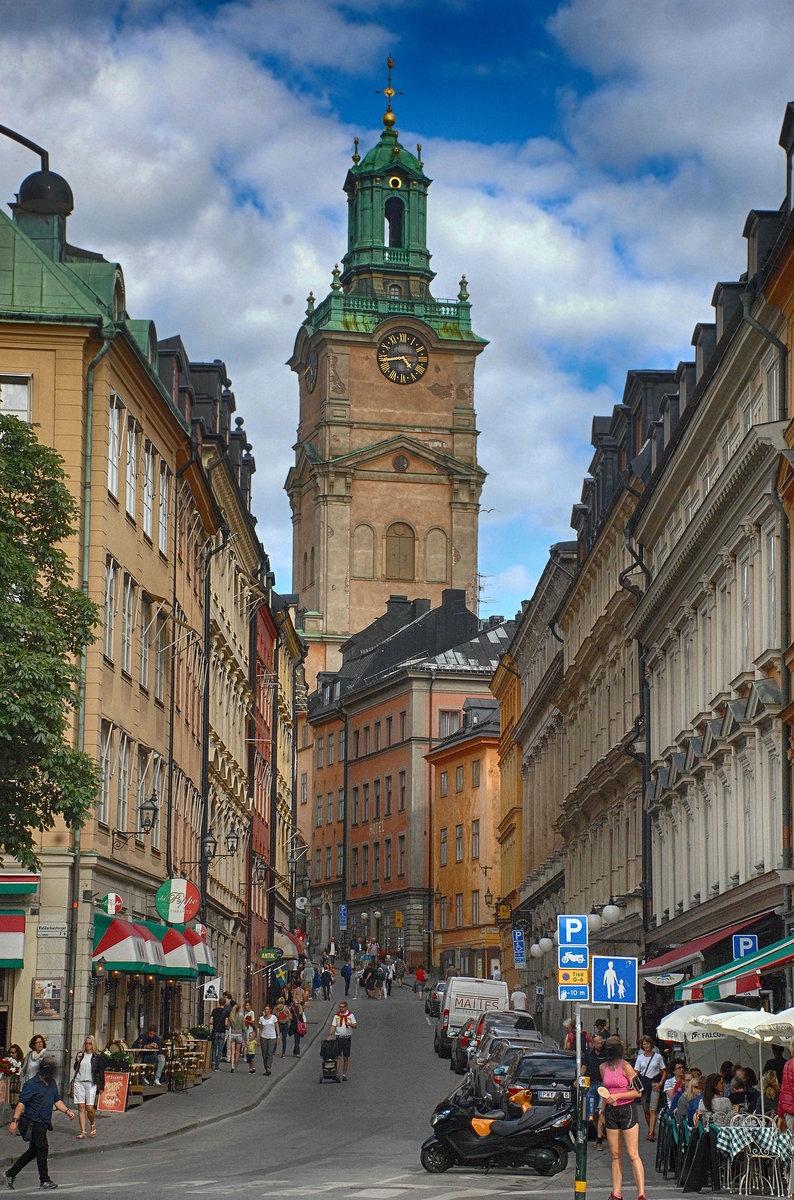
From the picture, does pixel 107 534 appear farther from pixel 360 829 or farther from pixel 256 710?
pixel 360 829

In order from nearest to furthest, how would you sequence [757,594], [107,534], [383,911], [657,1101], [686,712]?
[657,1101], [757,594], [107,534], [686,712], [383,911]

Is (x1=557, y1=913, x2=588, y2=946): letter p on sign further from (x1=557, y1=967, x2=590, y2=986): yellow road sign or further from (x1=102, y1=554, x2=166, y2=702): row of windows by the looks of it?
(x1=102, y1=554, x2=166, y2=702): row of windows

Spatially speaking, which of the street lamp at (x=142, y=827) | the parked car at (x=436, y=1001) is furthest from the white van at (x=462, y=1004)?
the street lamp at (x=142, y=827)

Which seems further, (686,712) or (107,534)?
(686,712)

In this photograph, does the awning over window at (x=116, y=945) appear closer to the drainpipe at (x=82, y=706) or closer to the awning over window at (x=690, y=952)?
the drainpipe at (x=82, y=706)

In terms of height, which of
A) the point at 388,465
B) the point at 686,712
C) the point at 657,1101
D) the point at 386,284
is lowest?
the point at 657,1101

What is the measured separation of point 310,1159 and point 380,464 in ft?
371

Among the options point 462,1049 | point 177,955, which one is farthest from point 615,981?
point 462,1049

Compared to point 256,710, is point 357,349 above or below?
above

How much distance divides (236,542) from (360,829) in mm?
62689

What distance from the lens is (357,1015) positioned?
77.4 meters

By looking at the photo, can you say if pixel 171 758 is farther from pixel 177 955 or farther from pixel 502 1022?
pixel 502 1022

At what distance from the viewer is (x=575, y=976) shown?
74.7 ft

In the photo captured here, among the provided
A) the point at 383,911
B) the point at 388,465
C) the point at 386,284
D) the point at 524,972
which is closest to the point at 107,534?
the point at 524,972
